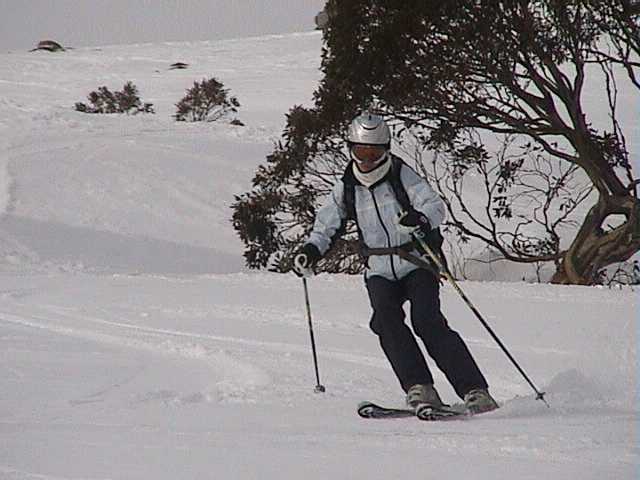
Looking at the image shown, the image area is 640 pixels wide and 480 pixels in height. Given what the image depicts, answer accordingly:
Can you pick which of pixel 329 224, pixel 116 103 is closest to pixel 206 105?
pixel 116 103

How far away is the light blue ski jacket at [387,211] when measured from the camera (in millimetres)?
5742

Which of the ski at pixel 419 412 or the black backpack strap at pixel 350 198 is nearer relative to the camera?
the ski at pixel 419 412

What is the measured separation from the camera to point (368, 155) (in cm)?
570

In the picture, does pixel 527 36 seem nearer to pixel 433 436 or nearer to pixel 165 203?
pixel 165 203

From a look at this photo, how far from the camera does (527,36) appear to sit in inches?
626

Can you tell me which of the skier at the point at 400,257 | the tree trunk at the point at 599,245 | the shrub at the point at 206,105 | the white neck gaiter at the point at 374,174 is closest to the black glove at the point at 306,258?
the skier at the point at 400,257

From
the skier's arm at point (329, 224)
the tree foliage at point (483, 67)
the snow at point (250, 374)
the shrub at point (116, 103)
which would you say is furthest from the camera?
the shrub at point (116, 103)

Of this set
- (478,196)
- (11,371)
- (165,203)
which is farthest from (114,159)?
(11,371)

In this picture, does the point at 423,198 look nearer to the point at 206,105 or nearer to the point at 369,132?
the point at 369,132

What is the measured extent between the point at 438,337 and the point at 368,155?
94 centimetres

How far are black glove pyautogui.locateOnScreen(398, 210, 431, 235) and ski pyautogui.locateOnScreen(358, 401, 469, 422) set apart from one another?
32.4 inches

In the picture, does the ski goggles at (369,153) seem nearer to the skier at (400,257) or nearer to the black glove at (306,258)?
the skier at (400,257)

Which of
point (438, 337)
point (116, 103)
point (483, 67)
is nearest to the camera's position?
point (438, 337)

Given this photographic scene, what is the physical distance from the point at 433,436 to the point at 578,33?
1188 centimetres
